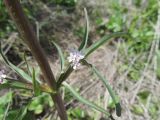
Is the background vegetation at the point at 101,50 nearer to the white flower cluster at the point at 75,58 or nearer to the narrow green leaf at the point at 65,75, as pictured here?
the narrow green leaf at the point at 65,75

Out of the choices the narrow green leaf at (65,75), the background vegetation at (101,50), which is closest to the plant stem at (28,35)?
the narrow green leaf at (65,75)

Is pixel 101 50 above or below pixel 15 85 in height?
above

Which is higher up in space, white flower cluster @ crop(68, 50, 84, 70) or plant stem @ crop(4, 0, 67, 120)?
plant stem @ crop(4, 0, 67, 120)

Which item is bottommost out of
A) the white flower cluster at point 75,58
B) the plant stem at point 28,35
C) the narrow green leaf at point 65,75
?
the narrow green leaf at point 65,75

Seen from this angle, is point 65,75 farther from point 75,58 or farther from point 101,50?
point 101,50

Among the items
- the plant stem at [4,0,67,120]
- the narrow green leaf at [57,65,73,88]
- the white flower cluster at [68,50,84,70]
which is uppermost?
the plant stem at [4,0,67,120]

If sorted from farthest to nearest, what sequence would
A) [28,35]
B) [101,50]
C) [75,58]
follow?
1. [101,50]
2. [75,58]
3. [28,35]

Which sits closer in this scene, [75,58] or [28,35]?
[28,35]

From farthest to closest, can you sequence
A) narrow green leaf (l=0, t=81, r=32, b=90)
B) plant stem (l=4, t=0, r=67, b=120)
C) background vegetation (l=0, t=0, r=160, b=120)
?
background vegetation (l=0, t=0, r=160, b=120) → narrow green leaf (l=0, t=81, r=32, b=90) → plant stem (l=4, t=0, r=67, b=120)

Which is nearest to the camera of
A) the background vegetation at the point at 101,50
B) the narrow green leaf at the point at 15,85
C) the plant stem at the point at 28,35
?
the plant stem at the point at 28,35

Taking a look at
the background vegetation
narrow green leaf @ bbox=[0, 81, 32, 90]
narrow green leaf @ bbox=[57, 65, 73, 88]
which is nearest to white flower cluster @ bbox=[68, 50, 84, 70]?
narrow green leaf @ bbox=[57, 65, 73, 88]

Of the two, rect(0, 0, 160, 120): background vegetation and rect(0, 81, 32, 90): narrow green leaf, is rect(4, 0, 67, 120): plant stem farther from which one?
rect(0, 0, 160, 120): background vegetation

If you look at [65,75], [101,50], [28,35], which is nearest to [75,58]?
[65,75]
